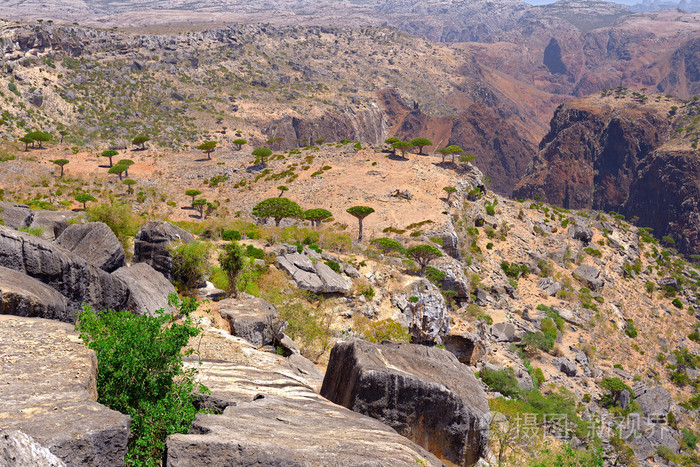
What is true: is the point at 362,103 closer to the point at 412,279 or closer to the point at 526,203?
the point at 526,203

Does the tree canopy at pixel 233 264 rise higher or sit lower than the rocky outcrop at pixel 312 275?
higher

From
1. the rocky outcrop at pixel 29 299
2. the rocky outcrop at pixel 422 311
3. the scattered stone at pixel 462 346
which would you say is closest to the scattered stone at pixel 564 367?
the scattered stone at pixel 462 346

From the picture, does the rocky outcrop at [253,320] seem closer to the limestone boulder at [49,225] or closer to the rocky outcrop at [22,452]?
the limestone boulder at [49,225]

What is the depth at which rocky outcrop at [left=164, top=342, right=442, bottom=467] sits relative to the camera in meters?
7.43

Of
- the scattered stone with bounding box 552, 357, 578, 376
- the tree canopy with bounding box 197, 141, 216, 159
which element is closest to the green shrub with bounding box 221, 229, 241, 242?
the scattered stone with bounding box 552, 357, 578, 376

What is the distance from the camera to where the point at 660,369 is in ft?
158

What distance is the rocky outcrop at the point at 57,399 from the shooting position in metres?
6.73

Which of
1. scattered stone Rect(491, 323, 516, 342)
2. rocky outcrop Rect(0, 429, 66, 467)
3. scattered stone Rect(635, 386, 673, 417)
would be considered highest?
rocky outcrop Rect(0, 429, 66, 467)

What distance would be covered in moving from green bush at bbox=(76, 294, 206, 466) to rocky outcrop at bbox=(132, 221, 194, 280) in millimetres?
13054

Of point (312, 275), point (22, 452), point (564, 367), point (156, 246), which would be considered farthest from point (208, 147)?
point (22, 452)

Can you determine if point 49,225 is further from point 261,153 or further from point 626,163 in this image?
point 626,163

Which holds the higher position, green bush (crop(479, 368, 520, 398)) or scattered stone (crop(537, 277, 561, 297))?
green bush (crop(479, 368, 520, 398))

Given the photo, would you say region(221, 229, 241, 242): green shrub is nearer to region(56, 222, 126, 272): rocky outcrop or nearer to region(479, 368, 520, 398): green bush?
region(56, 222, 126, 272): rocky outcrop

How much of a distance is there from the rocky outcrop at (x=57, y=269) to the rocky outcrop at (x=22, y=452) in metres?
8.23
